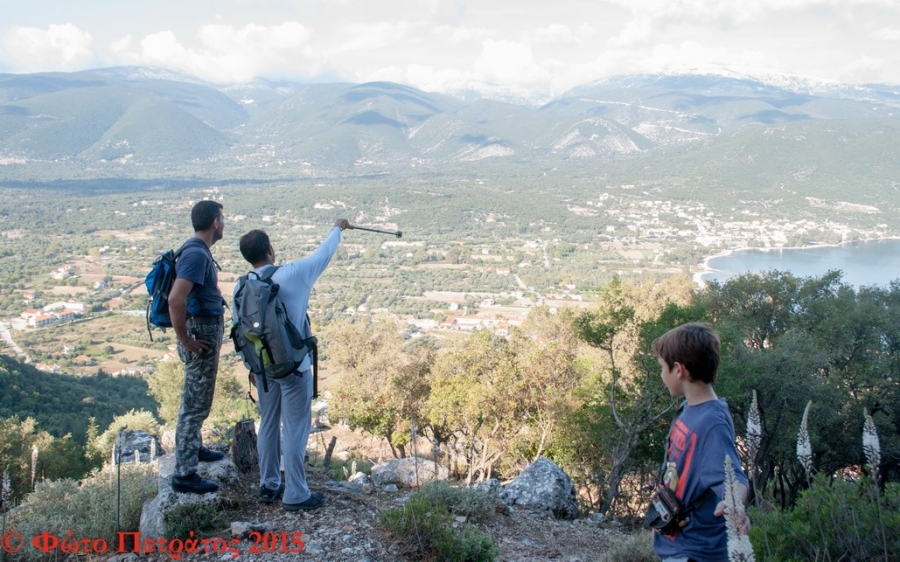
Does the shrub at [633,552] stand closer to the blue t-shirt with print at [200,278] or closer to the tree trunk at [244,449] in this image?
the tree trunk at [244,449]

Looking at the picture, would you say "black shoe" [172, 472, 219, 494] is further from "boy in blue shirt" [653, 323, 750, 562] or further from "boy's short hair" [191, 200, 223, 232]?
"boy in blue shirt" [653, 323, 750, 562]

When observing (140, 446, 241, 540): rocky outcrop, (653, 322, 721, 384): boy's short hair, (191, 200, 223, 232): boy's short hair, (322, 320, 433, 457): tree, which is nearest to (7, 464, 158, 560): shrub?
(140, 446, 241, 540): rocky outcrop

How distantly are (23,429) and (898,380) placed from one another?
753 inches

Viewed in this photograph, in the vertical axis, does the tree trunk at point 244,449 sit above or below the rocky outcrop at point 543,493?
above

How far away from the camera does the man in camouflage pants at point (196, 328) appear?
152 inches

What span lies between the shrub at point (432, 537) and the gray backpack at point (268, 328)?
131cm

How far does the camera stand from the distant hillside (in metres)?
18.5

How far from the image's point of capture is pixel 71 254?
74.6m

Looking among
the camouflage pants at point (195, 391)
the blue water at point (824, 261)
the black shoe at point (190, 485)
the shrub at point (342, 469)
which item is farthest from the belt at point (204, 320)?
the blue water at point (824, 261)

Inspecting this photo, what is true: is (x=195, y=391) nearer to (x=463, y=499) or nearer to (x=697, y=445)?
(x=463, y=499)

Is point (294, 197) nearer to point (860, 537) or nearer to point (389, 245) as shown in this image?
point (389, 245)

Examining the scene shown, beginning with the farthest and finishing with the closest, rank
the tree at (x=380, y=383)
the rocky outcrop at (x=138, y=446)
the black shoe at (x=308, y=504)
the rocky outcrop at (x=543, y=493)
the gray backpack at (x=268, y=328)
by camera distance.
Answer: the tree at (x=380, y=383) < the rocky outcrop at (x=138, y=446) < the rocky outcrop at (x=543, y=493) < the black shoe at (x=308, y=504) < the gray backpack at (x=268, y=328)

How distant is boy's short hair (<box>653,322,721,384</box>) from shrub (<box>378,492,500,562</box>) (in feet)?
7.08

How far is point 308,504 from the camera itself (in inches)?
166
